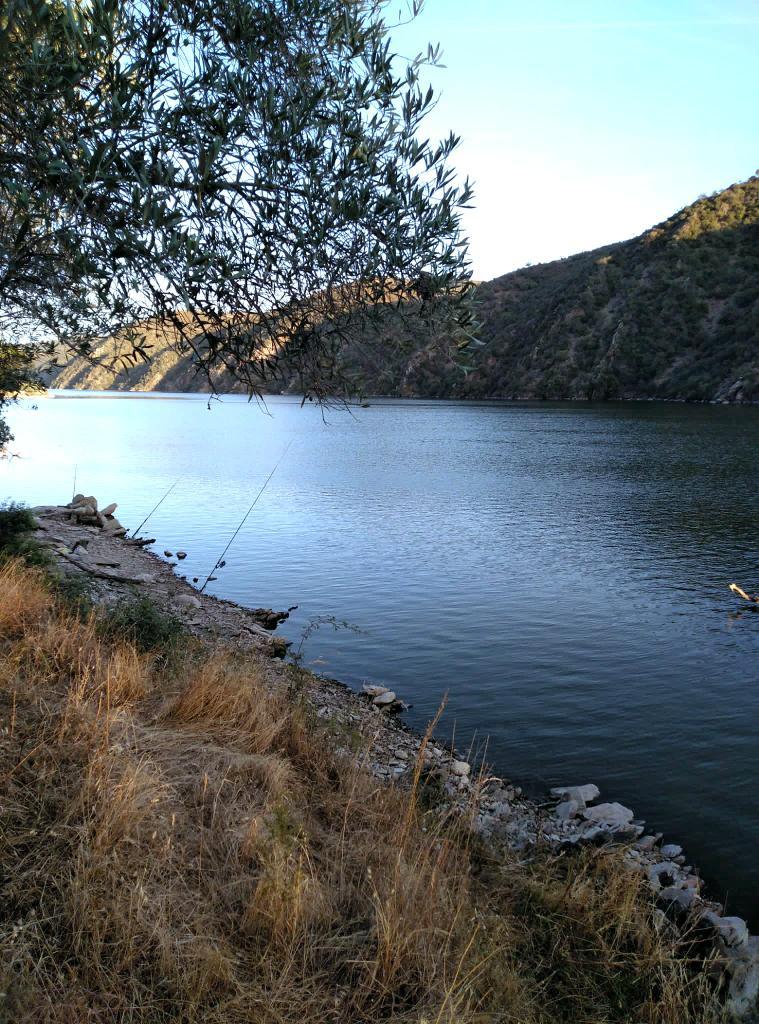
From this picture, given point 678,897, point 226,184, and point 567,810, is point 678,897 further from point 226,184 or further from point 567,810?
point 226,184

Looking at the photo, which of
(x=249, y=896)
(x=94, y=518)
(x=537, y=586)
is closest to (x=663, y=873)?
(x=249, y=896)

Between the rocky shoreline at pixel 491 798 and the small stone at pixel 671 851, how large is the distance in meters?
0.02

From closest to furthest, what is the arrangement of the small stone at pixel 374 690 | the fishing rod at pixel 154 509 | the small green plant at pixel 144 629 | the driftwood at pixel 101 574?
the small green plant at pixel 144 629 < the small stone at pixel 374 690 < the driftwood at pixel 101 574 < the fishing rod at pixel 154 509

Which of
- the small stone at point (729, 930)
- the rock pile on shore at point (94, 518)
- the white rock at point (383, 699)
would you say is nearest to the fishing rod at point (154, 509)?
the rock pile on shore at point (94, 518)

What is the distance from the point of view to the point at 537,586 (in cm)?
1773

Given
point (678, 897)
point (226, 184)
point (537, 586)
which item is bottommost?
point (537, 586)

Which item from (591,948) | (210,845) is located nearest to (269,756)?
(210,845)

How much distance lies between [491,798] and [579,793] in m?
1.08

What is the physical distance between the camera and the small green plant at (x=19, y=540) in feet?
37.8

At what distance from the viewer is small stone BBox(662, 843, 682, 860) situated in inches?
286

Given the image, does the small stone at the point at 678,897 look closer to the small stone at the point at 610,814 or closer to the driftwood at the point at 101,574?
the small stone at the point at 610,814

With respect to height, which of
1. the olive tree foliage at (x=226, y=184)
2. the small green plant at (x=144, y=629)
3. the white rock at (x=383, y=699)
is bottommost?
the white rock at (x=383, y=699)

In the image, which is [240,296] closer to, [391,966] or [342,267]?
[342,267]

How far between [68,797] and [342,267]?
426 cm
